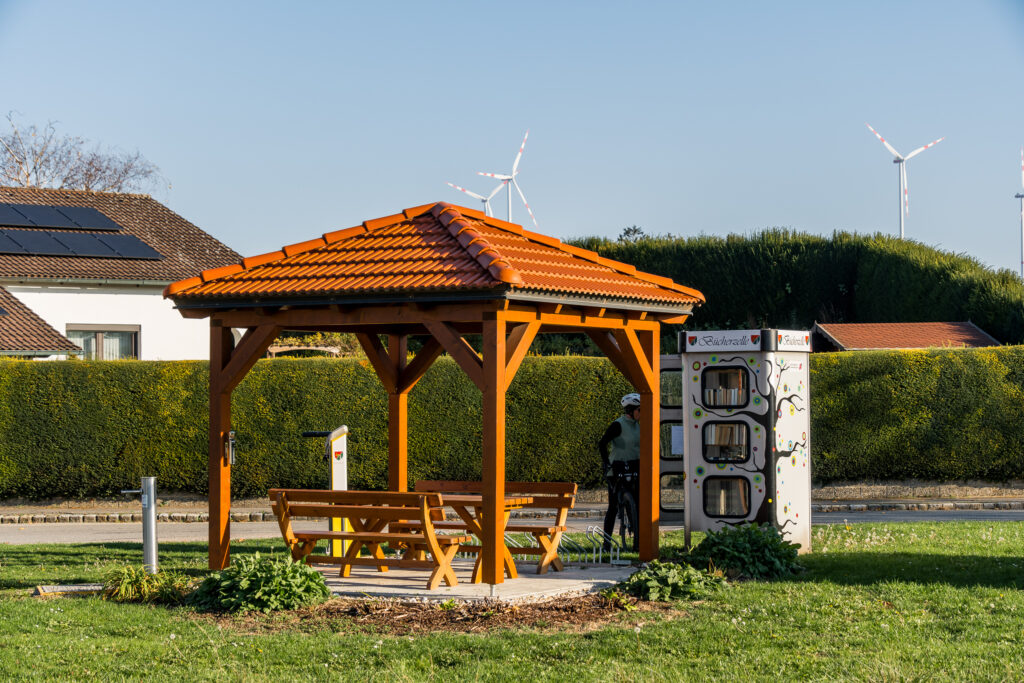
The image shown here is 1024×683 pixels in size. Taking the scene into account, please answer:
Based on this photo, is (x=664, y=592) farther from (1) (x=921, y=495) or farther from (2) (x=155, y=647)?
(1) (x=921, y=495)

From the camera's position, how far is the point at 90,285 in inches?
1132

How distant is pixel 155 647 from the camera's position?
7973mm

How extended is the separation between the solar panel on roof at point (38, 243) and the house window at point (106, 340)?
1976 mm

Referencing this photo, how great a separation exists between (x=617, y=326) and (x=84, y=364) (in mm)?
14217

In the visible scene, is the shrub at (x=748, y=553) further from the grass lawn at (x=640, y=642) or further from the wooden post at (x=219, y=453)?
the wooden post at (x=219, y=453)

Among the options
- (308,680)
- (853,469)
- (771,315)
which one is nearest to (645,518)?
(308,680)

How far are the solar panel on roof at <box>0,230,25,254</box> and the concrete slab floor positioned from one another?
2005cm

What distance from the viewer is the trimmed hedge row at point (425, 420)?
70.0ft

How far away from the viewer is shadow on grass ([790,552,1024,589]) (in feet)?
34.3

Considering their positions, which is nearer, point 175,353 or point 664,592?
point 664,592

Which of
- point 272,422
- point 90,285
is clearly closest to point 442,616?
point 272,422

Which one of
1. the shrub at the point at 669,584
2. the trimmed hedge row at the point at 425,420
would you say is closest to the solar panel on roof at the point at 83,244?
the trimmed hedge row at the point at 425,420

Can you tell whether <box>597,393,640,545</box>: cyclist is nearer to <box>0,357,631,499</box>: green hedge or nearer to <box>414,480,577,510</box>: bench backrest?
<box>414,480,577,510</box>: bench backrest

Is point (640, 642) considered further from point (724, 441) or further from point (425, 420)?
point (425, 420)
